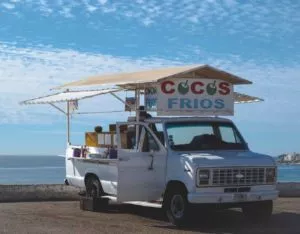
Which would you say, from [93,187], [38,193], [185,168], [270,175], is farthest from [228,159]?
[38,193]

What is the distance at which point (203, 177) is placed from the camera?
494 inches

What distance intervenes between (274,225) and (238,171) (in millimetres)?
1321

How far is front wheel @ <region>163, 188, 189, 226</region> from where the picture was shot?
1275 cm

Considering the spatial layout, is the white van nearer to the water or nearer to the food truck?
the food truck

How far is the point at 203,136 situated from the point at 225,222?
1.83 meters

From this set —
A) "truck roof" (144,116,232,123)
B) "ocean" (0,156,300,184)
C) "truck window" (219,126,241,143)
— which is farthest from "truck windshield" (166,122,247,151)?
"ocean" (0,156,300,184)

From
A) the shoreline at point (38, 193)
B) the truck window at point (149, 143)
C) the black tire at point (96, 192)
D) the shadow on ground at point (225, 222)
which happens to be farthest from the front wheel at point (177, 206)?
the shoreline at point (38, 193)

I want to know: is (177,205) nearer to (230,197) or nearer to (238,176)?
(230,197)

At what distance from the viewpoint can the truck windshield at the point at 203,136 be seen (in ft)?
44.9

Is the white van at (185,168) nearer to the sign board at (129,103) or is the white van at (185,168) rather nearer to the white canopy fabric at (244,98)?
the sign board at (129,103)

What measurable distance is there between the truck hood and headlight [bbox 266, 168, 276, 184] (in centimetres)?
12

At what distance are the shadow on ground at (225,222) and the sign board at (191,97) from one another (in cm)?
229

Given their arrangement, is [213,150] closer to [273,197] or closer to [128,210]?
[273,197]

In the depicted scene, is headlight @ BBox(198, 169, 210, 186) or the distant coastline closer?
headlight @ BBox(198, 169, 210, 186)
